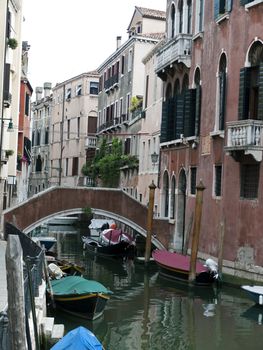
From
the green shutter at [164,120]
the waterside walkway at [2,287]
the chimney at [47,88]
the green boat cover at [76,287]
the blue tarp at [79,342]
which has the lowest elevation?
the green boat cover at [76,287]

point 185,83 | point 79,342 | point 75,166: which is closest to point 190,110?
point 185,83

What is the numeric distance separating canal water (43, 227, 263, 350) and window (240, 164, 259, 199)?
2224 millimetres

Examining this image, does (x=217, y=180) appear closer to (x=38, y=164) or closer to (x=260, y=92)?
(x=260, y=92)

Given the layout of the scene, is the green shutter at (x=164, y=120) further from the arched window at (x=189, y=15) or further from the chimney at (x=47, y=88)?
the chimney at (x=47, y=88)

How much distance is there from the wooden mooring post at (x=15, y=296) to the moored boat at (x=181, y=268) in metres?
10.8

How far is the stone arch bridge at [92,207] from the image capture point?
20625mm

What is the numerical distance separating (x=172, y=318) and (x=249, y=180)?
14.7 ft

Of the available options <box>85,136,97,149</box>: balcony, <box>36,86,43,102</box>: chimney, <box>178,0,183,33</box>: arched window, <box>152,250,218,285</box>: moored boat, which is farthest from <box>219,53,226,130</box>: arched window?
<box>36,86,43,102</box>: chimney

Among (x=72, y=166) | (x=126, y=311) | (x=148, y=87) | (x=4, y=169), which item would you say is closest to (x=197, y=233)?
(x=126, y=311)

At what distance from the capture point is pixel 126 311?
520 inches

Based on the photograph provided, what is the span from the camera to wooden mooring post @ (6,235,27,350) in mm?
5228

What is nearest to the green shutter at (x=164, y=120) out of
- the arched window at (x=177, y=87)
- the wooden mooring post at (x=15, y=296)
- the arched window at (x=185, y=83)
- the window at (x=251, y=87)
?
the arched window at (x=177, y=87)

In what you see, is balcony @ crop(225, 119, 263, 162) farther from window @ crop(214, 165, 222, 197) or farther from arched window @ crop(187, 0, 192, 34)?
arched window @ crop(187, 0, 192, 34)

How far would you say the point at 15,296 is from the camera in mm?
5270
